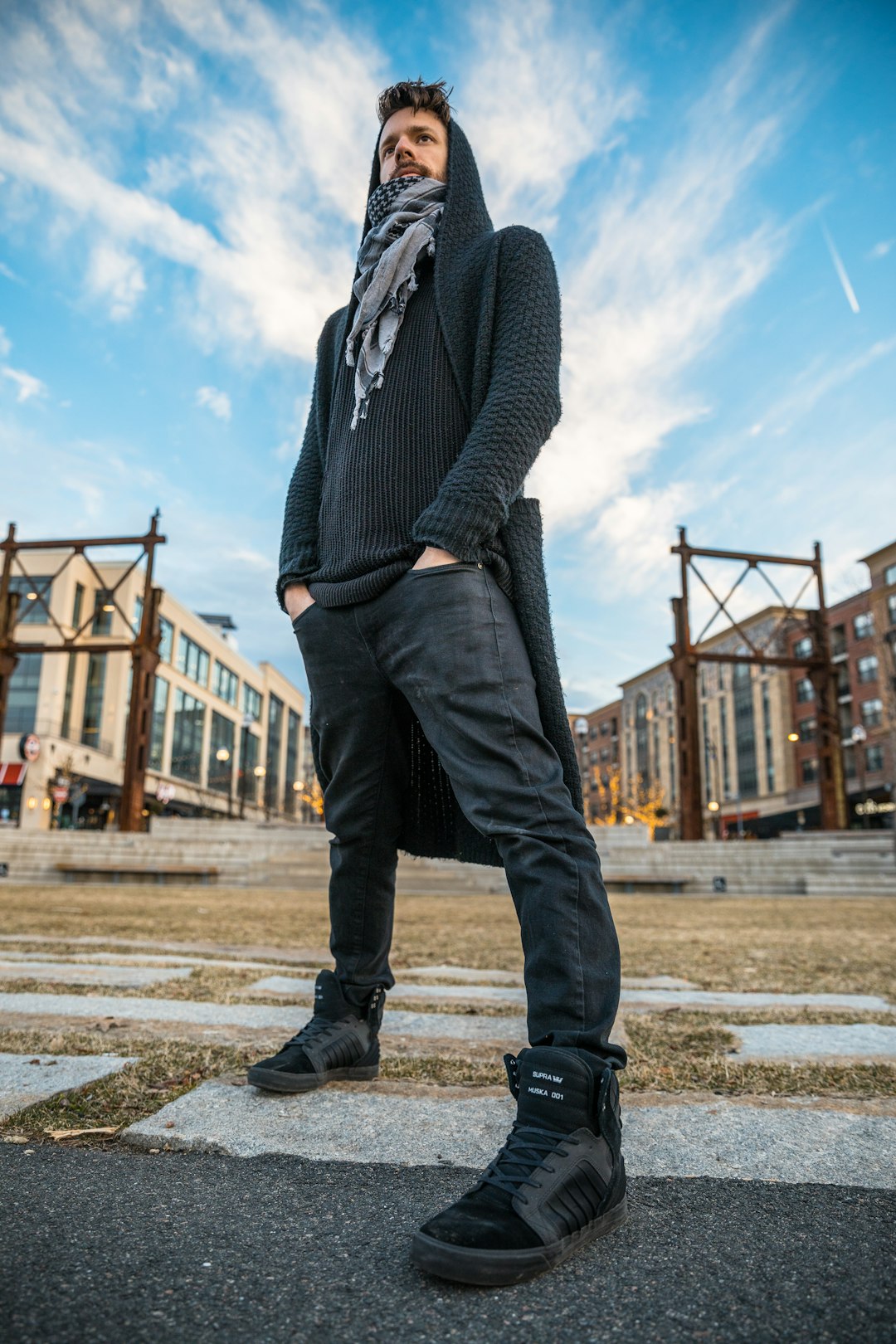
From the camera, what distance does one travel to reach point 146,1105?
144cm

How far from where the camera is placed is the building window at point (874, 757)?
46.9 meters

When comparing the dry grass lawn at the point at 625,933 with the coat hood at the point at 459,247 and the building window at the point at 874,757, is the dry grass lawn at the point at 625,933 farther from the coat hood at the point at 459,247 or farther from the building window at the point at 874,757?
the building window at the point at 874,757

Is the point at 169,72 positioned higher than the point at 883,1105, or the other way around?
the point at 169,72

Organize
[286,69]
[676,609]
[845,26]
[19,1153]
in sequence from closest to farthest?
[19,1153] → [845,26] → [286,69] → [676,609]

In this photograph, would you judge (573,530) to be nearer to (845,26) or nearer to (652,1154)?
(845,26)

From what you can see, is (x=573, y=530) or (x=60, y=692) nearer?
(x=60, y=692)

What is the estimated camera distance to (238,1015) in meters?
2.32

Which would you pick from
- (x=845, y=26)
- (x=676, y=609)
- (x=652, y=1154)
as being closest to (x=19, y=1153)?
(x=652, y=1154)

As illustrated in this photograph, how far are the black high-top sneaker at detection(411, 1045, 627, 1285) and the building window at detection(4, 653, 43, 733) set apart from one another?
140 feet

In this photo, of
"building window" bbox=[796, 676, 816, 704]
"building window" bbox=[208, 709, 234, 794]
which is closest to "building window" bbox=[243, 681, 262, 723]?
"building window" bbox=[208, 709, 234, 794]

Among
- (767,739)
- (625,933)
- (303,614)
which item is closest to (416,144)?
(303,614)

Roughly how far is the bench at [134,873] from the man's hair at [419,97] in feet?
48.8

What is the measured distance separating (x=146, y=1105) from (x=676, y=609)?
62.1 feet

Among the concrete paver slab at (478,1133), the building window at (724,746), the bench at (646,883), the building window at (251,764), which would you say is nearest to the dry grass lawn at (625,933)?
the concrete paver slab at (478,1133)
